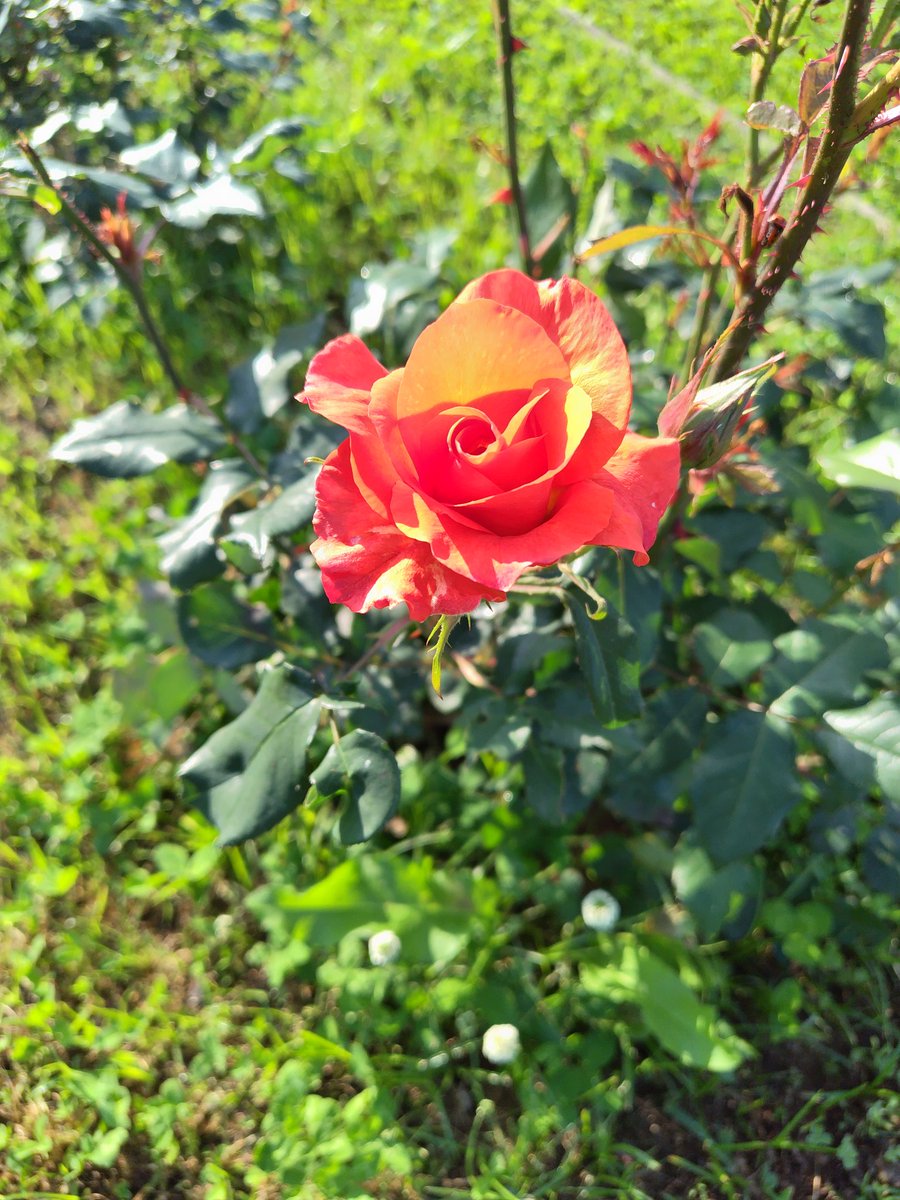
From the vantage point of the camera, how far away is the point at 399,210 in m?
2.71

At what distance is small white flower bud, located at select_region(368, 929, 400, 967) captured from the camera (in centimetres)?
137

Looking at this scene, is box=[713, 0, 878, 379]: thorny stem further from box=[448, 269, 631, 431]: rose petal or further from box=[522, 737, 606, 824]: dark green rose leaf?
box=[522, 737, 606, 824]: dark green rose leaf

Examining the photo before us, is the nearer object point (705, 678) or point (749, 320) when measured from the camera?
point (749, 320)

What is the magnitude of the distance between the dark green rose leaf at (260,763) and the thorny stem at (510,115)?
0.81 m

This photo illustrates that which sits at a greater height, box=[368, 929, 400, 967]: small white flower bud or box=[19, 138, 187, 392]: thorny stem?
box=[19, 138, 187, 392]: thorny stem

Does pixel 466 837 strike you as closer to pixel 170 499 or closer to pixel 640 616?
pixel 640 616

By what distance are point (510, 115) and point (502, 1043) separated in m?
1.40

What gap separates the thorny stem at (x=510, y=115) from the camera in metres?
1.14

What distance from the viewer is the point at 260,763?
1.01 m

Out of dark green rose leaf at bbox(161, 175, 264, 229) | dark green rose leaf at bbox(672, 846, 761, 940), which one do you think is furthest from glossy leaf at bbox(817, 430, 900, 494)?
dark green rose leaf at bbox(161, 175, 264, 229)

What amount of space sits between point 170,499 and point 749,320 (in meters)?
1.71

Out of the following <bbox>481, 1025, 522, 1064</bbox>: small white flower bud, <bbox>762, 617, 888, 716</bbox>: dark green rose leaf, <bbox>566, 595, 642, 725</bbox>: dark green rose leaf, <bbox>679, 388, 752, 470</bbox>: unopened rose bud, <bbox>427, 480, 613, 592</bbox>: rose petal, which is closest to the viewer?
<bbox>427, 480, 613, 592</bbox>: rose petal

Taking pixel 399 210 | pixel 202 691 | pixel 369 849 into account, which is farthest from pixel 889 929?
pixel 399 210

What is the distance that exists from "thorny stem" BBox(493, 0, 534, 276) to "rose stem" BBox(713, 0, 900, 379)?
0.58 metres
